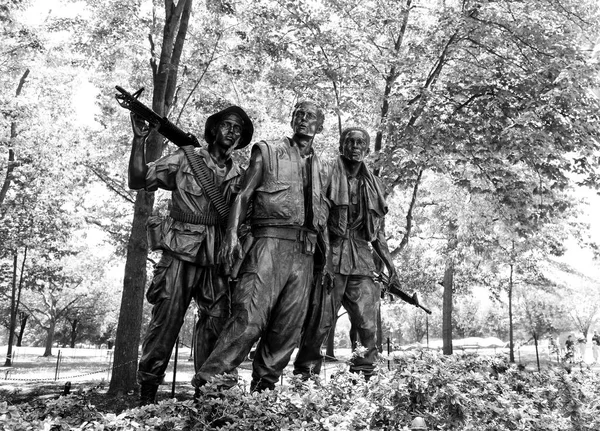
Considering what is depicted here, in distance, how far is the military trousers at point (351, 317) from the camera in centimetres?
525

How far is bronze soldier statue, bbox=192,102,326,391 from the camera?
4.43m

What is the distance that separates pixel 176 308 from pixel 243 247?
0.77 meters

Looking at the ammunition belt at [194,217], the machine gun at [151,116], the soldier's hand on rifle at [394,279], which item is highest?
the machine gun at [151,116]

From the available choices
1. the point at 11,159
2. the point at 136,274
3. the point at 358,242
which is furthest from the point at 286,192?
the point at 11,159

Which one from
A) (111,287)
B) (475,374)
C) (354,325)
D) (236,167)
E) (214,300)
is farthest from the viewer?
(111,287)

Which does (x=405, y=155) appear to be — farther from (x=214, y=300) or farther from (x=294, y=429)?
(x=294, y=429)

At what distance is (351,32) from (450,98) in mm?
2958

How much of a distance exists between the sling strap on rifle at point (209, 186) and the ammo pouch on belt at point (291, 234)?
0.38 metres

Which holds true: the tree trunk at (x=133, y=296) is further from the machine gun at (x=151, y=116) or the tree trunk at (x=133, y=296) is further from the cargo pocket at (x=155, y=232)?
the cargo pocket at (x=155, y=232)

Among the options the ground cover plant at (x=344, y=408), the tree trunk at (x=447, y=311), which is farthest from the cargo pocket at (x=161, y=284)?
the tree trunk at (x=447, y=311)

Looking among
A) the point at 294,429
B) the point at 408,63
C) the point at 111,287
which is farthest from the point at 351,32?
the point at 111,287

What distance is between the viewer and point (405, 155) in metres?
11.5

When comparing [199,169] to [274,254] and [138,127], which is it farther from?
[274,254]

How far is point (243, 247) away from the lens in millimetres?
4746
